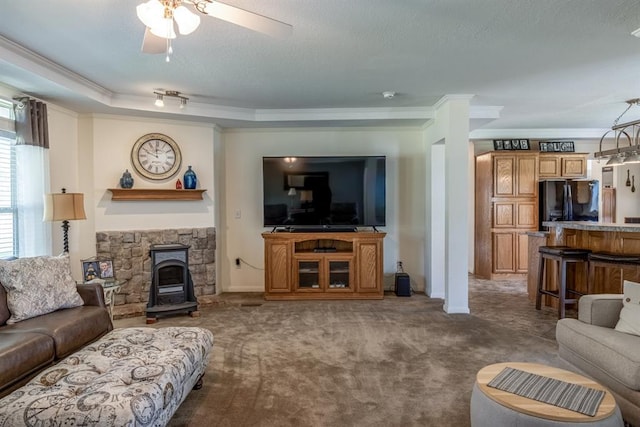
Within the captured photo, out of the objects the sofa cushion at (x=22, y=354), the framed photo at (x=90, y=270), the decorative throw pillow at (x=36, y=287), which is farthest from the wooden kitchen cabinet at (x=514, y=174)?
the sofa cushion at (x=22, y=354)

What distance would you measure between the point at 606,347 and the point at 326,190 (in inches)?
140

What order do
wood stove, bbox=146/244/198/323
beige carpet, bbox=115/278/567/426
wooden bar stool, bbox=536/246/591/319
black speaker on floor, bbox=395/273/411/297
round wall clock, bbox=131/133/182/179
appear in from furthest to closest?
black speaker on floor, bbox=395/273/411/297 < round wall clock, bbox=131/133/182/179 < wood stove, bbox=146/244/198/323 < wooden bar stool, bbox=536/246/591/319 < beige carpet, bbox=115/278/567/426

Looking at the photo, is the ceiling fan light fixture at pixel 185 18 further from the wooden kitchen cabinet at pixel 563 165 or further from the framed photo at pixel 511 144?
the wooden kitchen cabinet at pixel 563 165

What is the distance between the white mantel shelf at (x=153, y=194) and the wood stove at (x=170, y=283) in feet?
2.52

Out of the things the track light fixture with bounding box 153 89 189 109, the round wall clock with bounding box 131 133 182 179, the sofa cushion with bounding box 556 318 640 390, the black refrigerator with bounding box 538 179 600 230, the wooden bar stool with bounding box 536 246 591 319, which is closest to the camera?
the sofa cushion with bounding box 556 318 640 390

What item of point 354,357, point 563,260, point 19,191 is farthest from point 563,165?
point 19,191

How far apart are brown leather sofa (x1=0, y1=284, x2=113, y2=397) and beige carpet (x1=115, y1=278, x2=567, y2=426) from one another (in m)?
0.90

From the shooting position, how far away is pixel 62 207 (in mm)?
3596

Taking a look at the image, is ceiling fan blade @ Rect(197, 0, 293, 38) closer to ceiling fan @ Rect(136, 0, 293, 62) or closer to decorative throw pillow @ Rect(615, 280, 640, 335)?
ceiling fan @ Rect(136, 0, 293, 62)

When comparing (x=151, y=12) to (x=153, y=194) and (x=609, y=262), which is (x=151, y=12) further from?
(x=609, y=262)

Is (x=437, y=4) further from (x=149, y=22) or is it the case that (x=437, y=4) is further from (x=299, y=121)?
(x=299, y=121)

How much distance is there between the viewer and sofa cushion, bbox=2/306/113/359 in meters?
2.46

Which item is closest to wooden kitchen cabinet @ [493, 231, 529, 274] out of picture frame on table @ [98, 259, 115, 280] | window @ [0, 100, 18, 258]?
picture frame on table @ [98, 259, 115, 280]

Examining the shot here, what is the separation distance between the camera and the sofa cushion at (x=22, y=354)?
2074mm
